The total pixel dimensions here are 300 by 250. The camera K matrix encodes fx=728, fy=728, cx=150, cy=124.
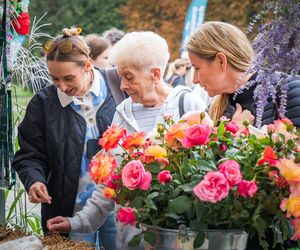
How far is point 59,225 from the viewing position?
119 inches

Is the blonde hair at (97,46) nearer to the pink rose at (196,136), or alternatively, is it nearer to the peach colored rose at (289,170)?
the pink rose at (196,136)

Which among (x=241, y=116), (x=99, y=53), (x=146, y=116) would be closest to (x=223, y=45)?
(x=241, y=116)

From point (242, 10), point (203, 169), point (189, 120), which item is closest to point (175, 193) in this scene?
point (203, 169)

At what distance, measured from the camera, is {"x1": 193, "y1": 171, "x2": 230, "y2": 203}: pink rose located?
2055 millimetres

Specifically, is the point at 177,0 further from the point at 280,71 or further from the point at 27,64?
the point at 280,71

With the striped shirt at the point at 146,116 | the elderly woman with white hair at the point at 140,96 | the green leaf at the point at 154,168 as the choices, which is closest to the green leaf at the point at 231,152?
the green leaf at the point at 154,168

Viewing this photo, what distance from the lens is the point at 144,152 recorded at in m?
2.31

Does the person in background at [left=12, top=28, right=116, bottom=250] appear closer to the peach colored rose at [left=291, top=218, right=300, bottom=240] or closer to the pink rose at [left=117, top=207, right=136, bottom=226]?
the pink rose at [left=117, top=207, right=136, bottom=226]

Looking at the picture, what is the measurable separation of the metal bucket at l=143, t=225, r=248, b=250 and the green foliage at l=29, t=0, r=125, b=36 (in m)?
24.3

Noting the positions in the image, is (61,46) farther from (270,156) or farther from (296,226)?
(296,226)

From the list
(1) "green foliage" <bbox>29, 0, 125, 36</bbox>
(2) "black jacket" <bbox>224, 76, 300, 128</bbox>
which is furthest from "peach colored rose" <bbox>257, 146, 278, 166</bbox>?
(1) "green foliage" <bbox>29, 0, 125, 36</bbox>

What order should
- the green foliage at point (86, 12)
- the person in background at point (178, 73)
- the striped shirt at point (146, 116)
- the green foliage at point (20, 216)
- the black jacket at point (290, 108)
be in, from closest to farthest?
the black jacket at point (290, 108) → the striped shirt at point (146, 116) → the green foliage at point (20, 216) → the person in background at point (178, 73) → the green foliage at point (86, 12)

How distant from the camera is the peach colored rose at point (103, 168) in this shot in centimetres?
232

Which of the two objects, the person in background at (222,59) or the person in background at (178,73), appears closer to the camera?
Answer: the person in background at (222,59)
